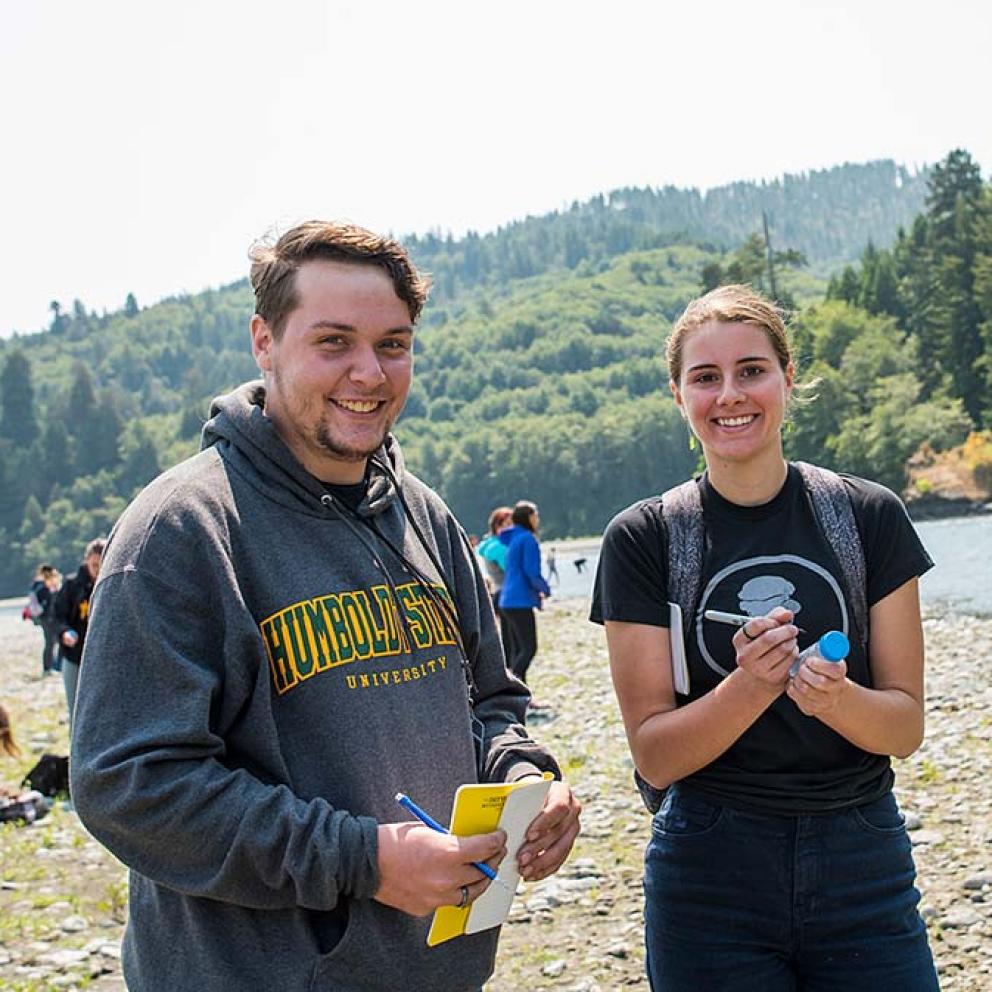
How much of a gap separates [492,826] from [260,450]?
1.00m

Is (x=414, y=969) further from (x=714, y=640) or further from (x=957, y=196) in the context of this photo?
(x=957, y=196)

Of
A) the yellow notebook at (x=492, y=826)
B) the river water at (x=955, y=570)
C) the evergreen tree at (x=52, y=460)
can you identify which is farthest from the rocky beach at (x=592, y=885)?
the evergreen tree at (x=52, y=460)

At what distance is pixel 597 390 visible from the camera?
183 meters

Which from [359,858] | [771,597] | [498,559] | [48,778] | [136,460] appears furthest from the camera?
[136,460]

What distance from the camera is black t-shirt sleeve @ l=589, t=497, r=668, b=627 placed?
345cm

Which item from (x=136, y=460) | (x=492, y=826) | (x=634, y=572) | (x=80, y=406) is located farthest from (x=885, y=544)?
(x=80, y=406)

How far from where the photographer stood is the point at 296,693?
281cm

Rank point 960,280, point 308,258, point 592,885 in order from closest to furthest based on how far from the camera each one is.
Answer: point 308,258
point 592,885
point 960,280

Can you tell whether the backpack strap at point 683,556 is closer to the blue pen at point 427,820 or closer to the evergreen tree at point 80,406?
the blue pen at point 427,820

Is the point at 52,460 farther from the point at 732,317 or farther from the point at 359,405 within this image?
the point at 359,405

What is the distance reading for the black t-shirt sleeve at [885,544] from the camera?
11.2ft

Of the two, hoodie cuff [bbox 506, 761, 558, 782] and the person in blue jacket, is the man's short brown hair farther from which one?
the person in blue jacket

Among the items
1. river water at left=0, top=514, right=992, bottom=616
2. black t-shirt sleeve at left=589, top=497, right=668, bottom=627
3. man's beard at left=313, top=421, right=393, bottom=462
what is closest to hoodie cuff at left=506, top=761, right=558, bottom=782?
black t-shirt sleeve at left=589, top=497, right=668, bottom=627

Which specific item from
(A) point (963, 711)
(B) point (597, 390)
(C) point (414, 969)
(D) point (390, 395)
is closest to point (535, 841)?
(C) point (414, 969)
